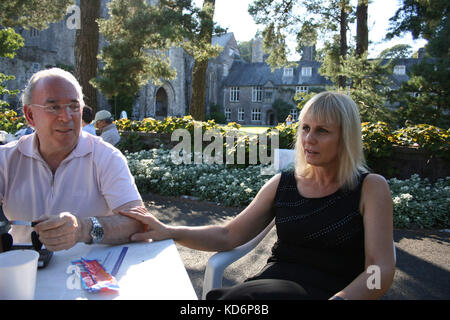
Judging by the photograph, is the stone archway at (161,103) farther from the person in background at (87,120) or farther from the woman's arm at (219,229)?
the woman's arm at (219,229)

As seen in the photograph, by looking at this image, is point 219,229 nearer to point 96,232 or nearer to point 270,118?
point 96,232

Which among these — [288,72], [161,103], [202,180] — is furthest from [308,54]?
[202,180]

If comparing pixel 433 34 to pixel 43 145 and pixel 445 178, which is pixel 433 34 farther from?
pixel 43 145

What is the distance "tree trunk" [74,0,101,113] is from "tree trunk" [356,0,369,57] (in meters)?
7.65

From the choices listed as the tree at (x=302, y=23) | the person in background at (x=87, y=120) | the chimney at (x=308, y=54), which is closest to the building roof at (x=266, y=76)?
the chimney at (x=308, y=54)

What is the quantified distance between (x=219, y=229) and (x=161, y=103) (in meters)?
36.8

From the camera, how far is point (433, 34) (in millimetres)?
11984

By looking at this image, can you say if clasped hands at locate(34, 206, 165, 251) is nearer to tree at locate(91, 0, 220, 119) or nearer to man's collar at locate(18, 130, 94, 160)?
man's collar at locate(18, 130, 94, 160)

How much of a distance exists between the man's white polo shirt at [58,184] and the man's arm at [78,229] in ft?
0.50

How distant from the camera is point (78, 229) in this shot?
150 centimetres

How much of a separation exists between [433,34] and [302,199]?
12.9 metres

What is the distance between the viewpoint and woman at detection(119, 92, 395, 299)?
162 cm

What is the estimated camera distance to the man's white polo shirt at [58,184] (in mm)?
1896
